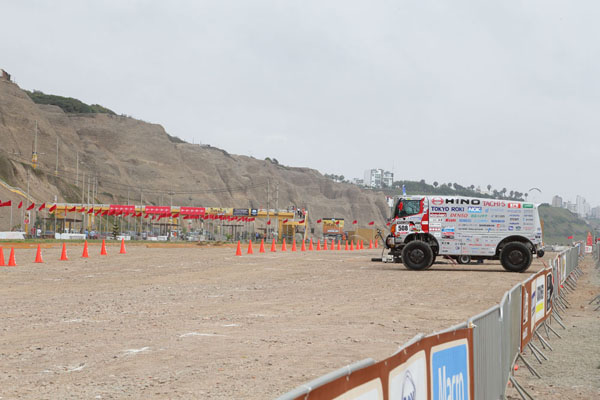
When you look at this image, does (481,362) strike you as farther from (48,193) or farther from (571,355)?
(48,193)

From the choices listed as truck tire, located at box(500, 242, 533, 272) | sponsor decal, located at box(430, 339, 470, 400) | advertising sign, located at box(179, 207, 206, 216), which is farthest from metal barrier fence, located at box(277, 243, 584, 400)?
advertising sign, located at box(179, 207, 206, 216)

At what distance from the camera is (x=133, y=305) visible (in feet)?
49.0

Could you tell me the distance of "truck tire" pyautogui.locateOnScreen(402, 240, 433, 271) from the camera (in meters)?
27.1

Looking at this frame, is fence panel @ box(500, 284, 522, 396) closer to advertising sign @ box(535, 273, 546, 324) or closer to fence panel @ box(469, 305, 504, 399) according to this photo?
fence panel @ box(469, 305, 504, 399)

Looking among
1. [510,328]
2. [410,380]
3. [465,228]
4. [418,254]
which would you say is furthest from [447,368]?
[465,228]

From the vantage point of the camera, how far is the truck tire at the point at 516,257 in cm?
2689

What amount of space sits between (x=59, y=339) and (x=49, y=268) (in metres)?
16.1

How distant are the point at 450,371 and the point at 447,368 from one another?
0.11 m

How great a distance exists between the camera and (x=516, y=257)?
89.1 ft

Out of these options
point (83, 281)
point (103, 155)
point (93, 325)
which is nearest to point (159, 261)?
point (83, 281)

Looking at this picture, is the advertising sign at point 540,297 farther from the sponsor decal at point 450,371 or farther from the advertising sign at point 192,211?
the advertising sign at point 192,211

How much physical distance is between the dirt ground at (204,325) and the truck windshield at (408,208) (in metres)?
3.17

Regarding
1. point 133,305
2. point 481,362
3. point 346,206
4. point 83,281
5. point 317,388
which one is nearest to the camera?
point 317,388

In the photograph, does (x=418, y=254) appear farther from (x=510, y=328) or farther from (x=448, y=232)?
(x=510, y=328)
